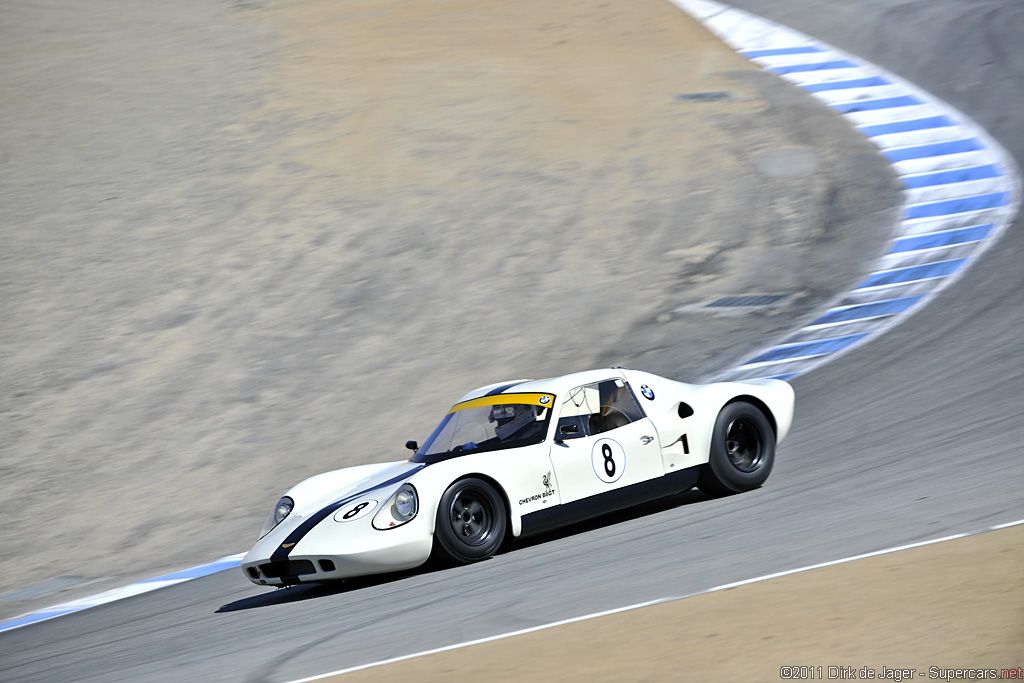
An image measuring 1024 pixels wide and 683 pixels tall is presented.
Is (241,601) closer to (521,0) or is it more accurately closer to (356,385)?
(356,385)

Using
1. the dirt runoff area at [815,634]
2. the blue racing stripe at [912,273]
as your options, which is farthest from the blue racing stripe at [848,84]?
the dirt runoff area at [815,634]

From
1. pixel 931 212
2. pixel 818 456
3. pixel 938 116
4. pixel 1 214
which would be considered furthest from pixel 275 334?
pixel 938 116

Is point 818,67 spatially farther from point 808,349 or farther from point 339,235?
point 808,349

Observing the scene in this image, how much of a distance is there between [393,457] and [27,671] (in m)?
4.67

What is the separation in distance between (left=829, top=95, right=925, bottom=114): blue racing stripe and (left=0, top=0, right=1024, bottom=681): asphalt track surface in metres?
8.23

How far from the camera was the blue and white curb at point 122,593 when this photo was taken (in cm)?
839

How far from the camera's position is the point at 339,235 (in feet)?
51.3

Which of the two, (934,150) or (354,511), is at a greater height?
(934,150)

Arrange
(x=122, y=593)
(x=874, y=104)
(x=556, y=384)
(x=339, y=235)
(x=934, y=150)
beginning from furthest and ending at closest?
1. (x=874, y=104)
2. (x=934, y=150)
3. (x=339, y=235)
4. (x=122, y=593)
5. (x=556, y=384)

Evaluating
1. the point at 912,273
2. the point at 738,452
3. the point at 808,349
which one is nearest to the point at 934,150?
the point at 912,273

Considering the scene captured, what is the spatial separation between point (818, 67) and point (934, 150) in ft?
14.5

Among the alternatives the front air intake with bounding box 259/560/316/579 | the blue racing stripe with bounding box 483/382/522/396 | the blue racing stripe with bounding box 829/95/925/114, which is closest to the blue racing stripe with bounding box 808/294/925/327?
the blue racing stripe with bounding box 483/382/522/396

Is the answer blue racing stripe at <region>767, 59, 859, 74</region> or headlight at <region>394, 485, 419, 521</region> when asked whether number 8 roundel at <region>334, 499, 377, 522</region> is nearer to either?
headlight at <region>394, 485, 419, 521</region>

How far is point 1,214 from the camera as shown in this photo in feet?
54.5
